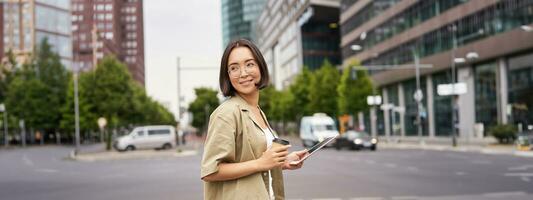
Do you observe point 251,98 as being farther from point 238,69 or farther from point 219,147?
point 219,147

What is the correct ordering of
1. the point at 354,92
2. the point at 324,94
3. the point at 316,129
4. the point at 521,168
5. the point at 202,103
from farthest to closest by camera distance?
1. the point at 202,103
2. the point at 324,94
3. the point at 354,92
4. the point at 316,129
5. the point at 521,168

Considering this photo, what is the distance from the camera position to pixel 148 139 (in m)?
48.6

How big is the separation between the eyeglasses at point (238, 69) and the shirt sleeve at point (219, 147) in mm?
265

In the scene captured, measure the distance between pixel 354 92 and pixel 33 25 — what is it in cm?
5914

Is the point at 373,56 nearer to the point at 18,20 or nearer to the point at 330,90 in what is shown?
the point at 330,90

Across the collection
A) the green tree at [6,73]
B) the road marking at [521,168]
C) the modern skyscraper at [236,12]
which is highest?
the green tree at [6,73]

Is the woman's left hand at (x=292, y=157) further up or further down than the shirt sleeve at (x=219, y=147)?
further down

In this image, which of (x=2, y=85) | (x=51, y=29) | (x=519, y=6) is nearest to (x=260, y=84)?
(x=519, y=6)

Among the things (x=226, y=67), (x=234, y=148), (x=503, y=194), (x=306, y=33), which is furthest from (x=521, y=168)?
(x=306, y=33)

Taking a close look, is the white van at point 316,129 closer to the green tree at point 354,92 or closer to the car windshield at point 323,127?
the car windshield at point 323,127

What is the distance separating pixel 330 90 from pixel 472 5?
26.3m

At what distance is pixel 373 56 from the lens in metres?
70.9

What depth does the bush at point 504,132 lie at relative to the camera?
3809cm

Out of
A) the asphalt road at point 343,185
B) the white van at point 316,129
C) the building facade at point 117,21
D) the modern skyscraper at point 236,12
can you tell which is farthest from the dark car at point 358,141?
the building facade at point 117,21
